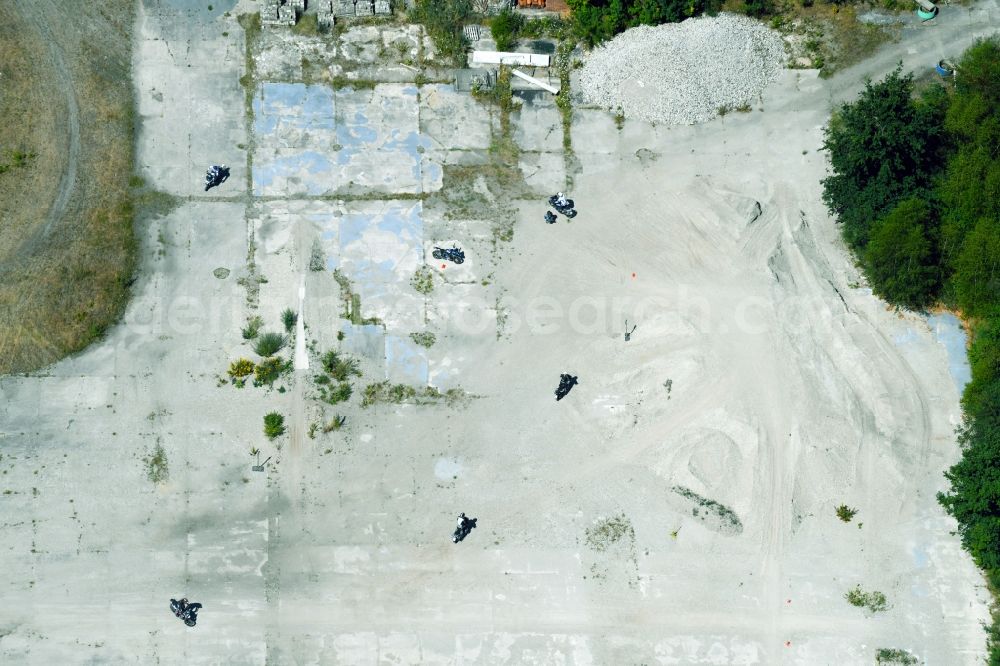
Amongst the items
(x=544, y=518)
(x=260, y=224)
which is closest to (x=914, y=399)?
(x=544, y=518)

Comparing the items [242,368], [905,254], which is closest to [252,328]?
[242,368]

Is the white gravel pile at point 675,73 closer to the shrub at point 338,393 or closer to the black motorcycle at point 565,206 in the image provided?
the black motorcycle at point 565,206

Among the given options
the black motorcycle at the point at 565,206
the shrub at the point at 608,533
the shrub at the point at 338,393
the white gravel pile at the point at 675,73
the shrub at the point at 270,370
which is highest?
the white gravel pile at the point at 675,73

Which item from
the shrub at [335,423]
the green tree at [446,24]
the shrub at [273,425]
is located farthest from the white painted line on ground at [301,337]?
the green tree at [446,24]

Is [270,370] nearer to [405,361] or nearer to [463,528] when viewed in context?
[405,361]

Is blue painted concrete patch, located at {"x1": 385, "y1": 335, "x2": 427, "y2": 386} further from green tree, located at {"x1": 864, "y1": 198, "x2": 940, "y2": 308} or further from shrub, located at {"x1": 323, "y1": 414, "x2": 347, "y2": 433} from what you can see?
green tree, located at {"x1": 864, "y1": 198, "x2": 940, "y2": 308}

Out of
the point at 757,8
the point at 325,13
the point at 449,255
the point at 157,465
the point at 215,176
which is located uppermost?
the point at 757,8

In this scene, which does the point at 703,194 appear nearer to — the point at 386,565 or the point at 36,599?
the point at 386,565
